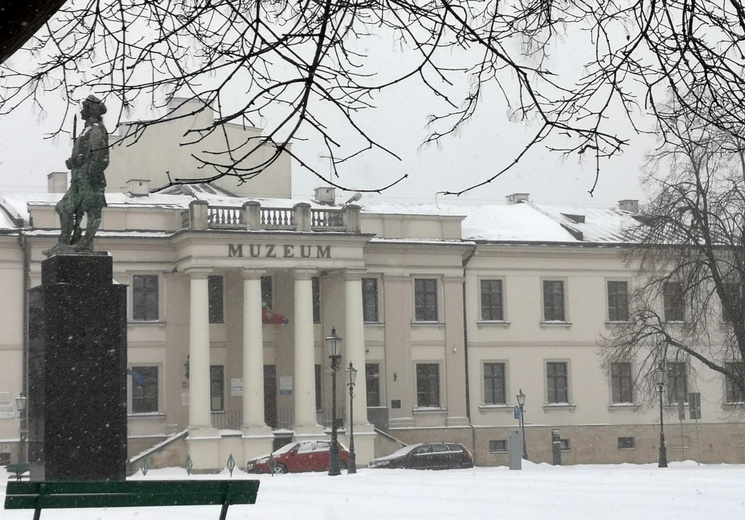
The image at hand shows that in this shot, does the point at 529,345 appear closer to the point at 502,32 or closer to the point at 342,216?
the point at 342,216

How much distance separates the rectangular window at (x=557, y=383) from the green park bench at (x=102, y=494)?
36966 millimetres

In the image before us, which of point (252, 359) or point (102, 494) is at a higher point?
point (252, 359)

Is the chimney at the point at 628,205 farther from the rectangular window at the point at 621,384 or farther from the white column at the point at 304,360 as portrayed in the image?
the white column at the point at 304,360

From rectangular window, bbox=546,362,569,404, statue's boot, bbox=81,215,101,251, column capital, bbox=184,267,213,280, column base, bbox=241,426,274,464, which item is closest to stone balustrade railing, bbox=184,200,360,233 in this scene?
column capital, bbox=184,267,213,280

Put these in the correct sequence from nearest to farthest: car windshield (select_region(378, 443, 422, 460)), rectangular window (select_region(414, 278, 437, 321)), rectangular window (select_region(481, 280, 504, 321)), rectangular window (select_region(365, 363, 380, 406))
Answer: car windshield (select_region(378, 443, 422, 460)) < rectangular window (select_region(365, 363, 380, 406)) < rectangular window (select_region(414, 278, 437, 321)) < rectangular window (select_region(481, 280, 504, 321))

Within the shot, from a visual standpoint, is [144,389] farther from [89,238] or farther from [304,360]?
Result: [89,238]

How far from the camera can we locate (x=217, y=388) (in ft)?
133

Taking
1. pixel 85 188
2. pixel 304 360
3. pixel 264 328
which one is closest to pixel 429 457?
pixel 304 360

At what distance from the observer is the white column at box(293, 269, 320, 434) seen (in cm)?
3903

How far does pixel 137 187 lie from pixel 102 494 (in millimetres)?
34625

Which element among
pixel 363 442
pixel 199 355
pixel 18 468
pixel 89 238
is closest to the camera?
pixel 89 238

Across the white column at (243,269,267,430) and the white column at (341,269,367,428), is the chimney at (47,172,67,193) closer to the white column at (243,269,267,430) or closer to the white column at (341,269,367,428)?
the white column at (243,269,267,430)

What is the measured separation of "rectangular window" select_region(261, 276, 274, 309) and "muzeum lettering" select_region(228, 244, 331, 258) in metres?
2.69

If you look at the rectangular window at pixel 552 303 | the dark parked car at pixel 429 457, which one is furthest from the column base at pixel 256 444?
the rectangular window at pixel 552 303
